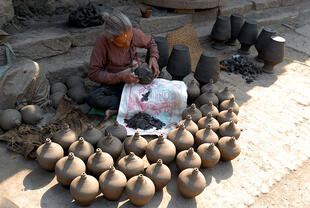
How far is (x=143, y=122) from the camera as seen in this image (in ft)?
11.6

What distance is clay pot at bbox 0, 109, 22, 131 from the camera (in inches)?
129

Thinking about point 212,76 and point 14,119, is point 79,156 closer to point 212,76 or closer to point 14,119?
point 14,119

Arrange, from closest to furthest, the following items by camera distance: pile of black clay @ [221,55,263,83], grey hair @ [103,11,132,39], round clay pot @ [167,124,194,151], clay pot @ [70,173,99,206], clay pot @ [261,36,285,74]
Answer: clay pot @ [70,173,99,206] < round clay pot @ [167,124,194,151] < grey hair @ [103,11,132,39] < clay pot @ [261,36,285,74] < pile of black clay @ [221,55,263,83]

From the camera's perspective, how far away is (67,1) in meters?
5.29

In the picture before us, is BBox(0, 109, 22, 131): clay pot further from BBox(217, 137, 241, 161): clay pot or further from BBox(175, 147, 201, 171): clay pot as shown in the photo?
BBox(217, 137, 241, 161): clay pot

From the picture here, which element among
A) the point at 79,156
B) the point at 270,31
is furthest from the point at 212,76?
the point at 79,156

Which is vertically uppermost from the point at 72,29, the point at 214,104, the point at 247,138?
the point at 72,29

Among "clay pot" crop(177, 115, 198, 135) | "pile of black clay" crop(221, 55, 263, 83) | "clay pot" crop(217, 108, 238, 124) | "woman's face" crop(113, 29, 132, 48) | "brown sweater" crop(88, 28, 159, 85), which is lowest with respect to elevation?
"pile of black clay" crop(221, 55, 263, 83)

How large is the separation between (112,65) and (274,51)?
2861 mm

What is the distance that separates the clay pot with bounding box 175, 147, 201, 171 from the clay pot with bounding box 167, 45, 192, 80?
5.43 feet

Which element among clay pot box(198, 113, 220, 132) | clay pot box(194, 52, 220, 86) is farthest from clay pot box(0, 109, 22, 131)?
clay pot box(194, 52, 220, 86)

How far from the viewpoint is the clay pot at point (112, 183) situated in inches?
99.2

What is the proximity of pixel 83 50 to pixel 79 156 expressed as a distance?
2.37m

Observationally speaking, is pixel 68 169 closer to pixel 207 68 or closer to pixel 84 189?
pixel 84 189
